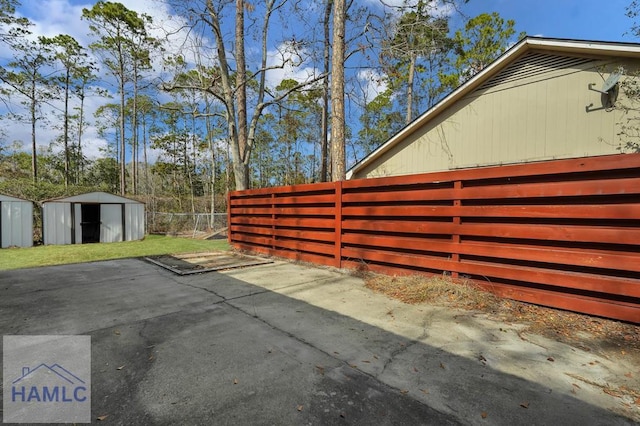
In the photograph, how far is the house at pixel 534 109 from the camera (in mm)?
5355

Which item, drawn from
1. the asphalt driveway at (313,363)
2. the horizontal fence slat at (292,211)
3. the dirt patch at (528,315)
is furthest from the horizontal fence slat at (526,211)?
the asphalt driveway at (313,363)

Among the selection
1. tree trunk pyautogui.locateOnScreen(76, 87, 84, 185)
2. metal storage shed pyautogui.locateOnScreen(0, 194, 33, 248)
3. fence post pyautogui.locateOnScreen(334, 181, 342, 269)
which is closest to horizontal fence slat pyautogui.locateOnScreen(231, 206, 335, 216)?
fence post pyautogui.locateOnScreen(334, 181, 342, 269)

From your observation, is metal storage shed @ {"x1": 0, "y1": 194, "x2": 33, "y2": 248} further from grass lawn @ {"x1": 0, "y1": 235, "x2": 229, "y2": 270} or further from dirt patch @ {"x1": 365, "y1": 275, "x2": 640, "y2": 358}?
dirt patch @ {"x1": 365, "y1": 275, "x2": 640, "y2": 358}

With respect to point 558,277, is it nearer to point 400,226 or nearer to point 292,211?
point 400,226

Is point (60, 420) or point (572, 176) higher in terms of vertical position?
point (572, 176)

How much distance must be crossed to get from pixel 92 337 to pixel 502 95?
841cm

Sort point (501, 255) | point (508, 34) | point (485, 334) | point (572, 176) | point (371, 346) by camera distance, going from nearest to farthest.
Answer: point (371, 346), point (485, 334), point (572, 176), point (501, 255), point (508, 34)

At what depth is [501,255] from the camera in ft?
10.9

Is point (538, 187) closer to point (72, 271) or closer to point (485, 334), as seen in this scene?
point (485, 334)

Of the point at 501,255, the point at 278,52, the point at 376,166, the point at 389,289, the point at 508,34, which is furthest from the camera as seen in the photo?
the point at 508,34

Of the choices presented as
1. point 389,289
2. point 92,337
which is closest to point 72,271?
point 92,337

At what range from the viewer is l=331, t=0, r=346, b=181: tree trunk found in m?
6.14

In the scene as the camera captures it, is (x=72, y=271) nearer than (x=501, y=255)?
No

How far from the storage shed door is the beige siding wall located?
13.4 metres
